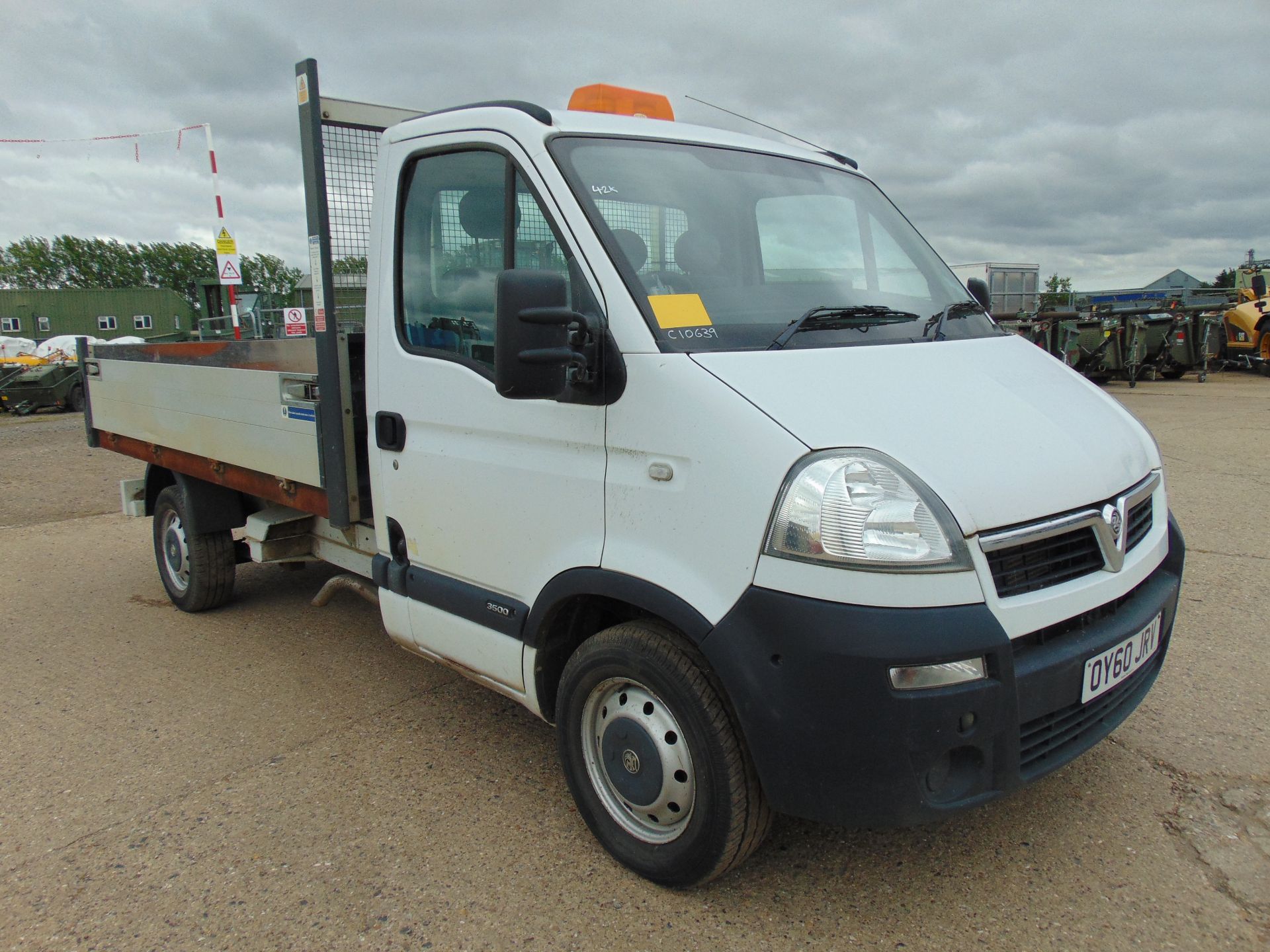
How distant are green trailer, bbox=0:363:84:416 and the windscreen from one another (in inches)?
789

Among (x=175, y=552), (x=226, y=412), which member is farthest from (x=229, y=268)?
(x=226, y=412)

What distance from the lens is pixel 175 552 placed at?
17.5 ft

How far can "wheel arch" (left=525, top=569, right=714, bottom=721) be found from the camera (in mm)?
2288

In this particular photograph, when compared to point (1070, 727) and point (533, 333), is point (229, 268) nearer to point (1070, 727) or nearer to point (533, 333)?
point (533, 333)

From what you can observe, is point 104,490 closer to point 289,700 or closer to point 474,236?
point 289,700

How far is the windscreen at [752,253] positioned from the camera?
2508 millimetres

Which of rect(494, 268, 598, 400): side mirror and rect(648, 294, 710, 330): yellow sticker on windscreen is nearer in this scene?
rect(494, 268, 598, 400): side mirror

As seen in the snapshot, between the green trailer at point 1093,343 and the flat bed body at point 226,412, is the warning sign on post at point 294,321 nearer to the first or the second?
the flat bed body at point 226,412

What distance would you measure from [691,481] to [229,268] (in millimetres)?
11943

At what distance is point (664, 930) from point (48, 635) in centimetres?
419

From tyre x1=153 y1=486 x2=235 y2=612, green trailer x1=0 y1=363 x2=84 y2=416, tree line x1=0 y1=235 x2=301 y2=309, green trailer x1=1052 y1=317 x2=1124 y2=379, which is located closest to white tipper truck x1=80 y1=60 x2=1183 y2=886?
tyre x1=153 y1=486 x2=235 y2=612

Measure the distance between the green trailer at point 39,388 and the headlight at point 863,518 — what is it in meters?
20.9

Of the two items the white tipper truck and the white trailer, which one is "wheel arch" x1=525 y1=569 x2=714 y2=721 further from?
the white trailer

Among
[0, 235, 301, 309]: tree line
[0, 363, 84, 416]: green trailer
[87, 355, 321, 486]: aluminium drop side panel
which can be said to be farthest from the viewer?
[0, 235, 301, 309]: tree line
